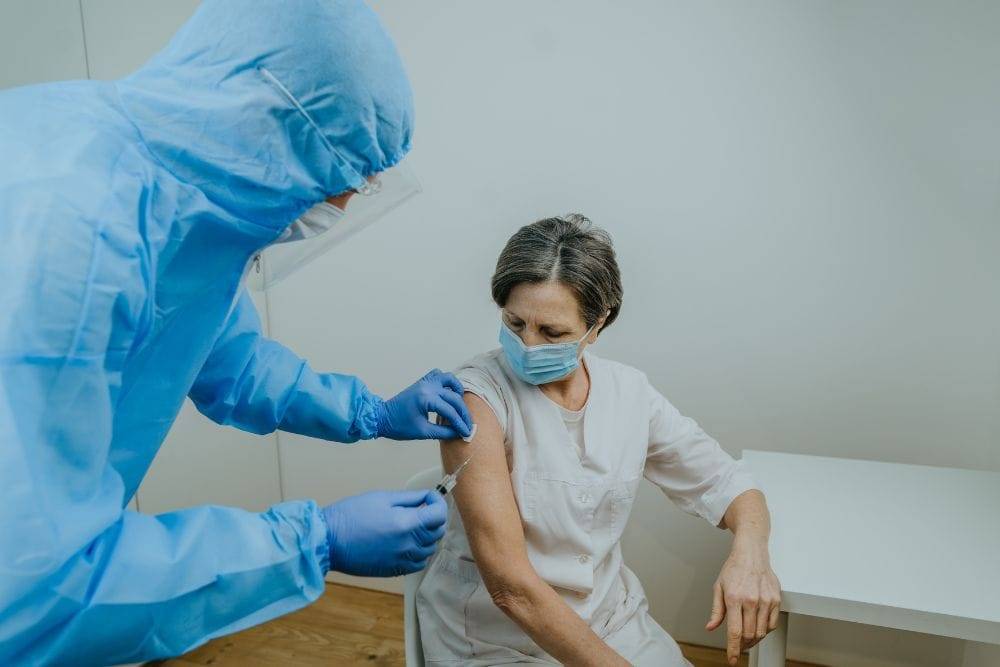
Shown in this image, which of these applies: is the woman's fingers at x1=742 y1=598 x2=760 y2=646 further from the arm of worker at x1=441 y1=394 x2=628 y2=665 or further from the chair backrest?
the chair backrest

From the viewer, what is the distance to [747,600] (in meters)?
1.21

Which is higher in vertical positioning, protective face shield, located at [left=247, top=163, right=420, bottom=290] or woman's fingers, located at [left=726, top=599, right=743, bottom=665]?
protective face shield, located at [left=247, top=163, right=420, bottom=290]

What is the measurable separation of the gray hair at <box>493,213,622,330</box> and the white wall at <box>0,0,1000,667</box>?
67 centimetres

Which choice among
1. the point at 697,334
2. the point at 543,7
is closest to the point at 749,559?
the point at 697,334

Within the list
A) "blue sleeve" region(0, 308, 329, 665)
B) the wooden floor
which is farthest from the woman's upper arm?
the wooden floor

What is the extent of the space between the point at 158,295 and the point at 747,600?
1.03 m

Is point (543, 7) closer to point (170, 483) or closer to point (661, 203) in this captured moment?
point (661, 203)

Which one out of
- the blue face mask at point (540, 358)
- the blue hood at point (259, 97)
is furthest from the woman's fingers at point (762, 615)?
the blue hood at point (259, 97)

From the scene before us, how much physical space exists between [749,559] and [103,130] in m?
1.19

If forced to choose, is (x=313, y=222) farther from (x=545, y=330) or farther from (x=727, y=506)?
(x=727, y=506)

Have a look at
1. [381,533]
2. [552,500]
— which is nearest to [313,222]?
[381,533]

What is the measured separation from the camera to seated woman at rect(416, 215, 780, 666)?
123cm

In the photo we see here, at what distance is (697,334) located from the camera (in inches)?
79.0

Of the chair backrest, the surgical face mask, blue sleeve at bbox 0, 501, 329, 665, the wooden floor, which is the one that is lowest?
the wooden floor
